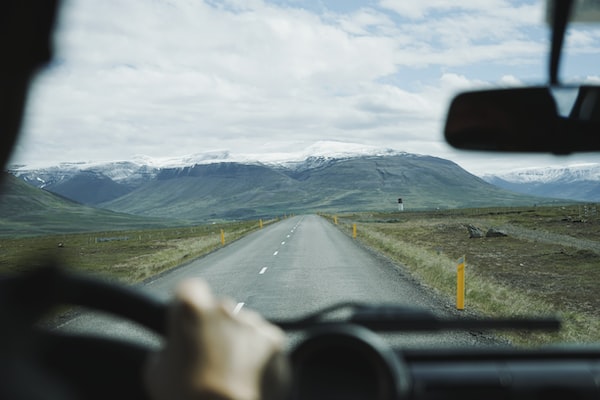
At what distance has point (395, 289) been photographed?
1382 centimetres

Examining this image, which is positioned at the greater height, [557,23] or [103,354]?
[557,23]

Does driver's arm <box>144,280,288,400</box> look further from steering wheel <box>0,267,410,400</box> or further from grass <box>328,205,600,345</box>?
grass <box>328,205,600,345</box>

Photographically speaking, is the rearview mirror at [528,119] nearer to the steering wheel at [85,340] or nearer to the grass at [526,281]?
the steering wheel at [85,340]

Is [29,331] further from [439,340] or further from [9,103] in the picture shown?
[439,340]

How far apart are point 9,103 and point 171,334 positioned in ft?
1.68

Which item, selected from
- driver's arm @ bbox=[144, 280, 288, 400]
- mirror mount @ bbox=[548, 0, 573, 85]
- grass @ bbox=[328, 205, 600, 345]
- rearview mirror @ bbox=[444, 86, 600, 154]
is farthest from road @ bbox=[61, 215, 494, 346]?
driver's arm @ bbox=[144, 280, 288, 400]

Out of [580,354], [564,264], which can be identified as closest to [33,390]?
[580,354]

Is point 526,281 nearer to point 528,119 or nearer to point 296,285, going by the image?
point 296,285

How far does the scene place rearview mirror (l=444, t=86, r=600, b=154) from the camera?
7.52 feet

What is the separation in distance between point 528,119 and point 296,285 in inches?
502

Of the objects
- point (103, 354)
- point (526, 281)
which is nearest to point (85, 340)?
point (103, 354)

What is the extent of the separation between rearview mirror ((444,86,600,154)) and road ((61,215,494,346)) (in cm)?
617

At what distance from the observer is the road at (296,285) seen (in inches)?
395

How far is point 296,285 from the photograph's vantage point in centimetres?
1484
